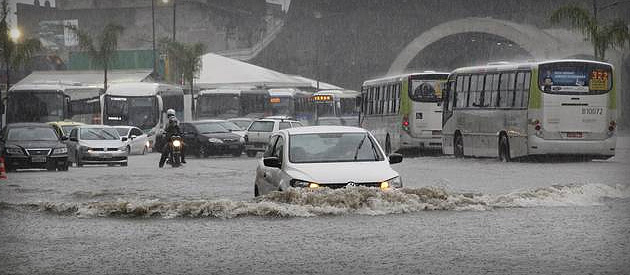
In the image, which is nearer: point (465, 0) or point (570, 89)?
point (570, 89)

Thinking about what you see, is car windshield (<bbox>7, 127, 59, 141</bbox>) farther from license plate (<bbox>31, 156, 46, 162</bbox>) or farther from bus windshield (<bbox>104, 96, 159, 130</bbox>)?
bus windshield (<bbox>104, 96, 159, 130</bbox>)

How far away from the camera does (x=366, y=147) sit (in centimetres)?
1656

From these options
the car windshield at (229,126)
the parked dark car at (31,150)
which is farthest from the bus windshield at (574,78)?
the car windshield at (229,126)

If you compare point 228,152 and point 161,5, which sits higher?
point 161,5

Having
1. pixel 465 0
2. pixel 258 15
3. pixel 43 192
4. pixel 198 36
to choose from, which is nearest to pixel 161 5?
pixel 198 36

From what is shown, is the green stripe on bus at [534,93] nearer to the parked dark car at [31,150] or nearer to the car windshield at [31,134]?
the parked dark car at [31,150]

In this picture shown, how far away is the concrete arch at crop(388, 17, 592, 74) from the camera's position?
7612cm

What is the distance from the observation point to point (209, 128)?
43.2 m

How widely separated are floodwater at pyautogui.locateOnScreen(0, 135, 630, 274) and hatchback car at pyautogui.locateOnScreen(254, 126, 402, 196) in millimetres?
187

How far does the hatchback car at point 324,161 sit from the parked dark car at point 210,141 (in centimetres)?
2461

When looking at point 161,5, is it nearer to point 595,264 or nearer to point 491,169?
point 491,169

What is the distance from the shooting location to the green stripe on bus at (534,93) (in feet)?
99.7

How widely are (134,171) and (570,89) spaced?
38.8ft

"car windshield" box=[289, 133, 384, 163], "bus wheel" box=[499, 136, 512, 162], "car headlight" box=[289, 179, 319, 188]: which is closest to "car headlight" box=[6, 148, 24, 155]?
"bus wheel" box=[499, 136, 512, 162]
